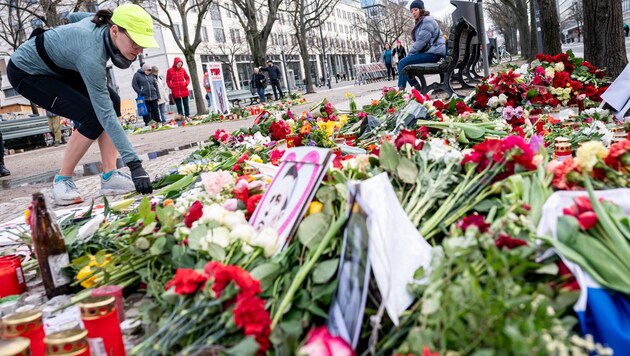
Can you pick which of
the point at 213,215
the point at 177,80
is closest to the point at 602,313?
the point at 213,215

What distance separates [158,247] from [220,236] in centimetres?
33

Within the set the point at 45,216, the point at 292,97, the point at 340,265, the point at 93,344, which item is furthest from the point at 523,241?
the point at 292,97

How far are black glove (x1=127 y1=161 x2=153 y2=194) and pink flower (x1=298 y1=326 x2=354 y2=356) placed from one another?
3.11 meters

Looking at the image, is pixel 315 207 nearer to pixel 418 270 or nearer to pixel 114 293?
pixel 418 270

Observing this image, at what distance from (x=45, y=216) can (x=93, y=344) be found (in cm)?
84

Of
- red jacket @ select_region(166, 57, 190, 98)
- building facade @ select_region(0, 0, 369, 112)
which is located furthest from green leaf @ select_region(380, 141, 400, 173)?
building facade @ select_region(0, 0, 369, 112)

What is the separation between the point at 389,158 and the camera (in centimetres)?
219

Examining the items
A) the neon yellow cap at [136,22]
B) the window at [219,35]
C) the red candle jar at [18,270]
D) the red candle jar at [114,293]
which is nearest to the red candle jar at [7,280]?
the red candle jar at [18,270]

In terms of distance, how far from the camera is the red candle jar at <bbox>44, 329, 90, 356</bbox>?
1.48 metres

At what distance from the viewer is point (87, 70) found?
3.99 metres

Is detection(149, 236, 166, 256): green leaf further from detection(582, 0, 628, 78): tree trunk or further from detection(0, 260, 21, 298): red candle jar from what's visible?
detection(582, 0, 628, 78): tree trunk

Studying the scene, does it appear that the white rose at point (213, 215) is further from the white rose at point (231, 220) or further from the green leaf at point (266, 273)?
the green leaf at point (266, 273)

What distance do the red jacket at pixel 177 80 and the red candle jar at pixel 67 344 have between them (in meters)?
16.3

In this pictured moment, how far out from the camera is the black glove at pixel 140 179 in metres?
4.21
